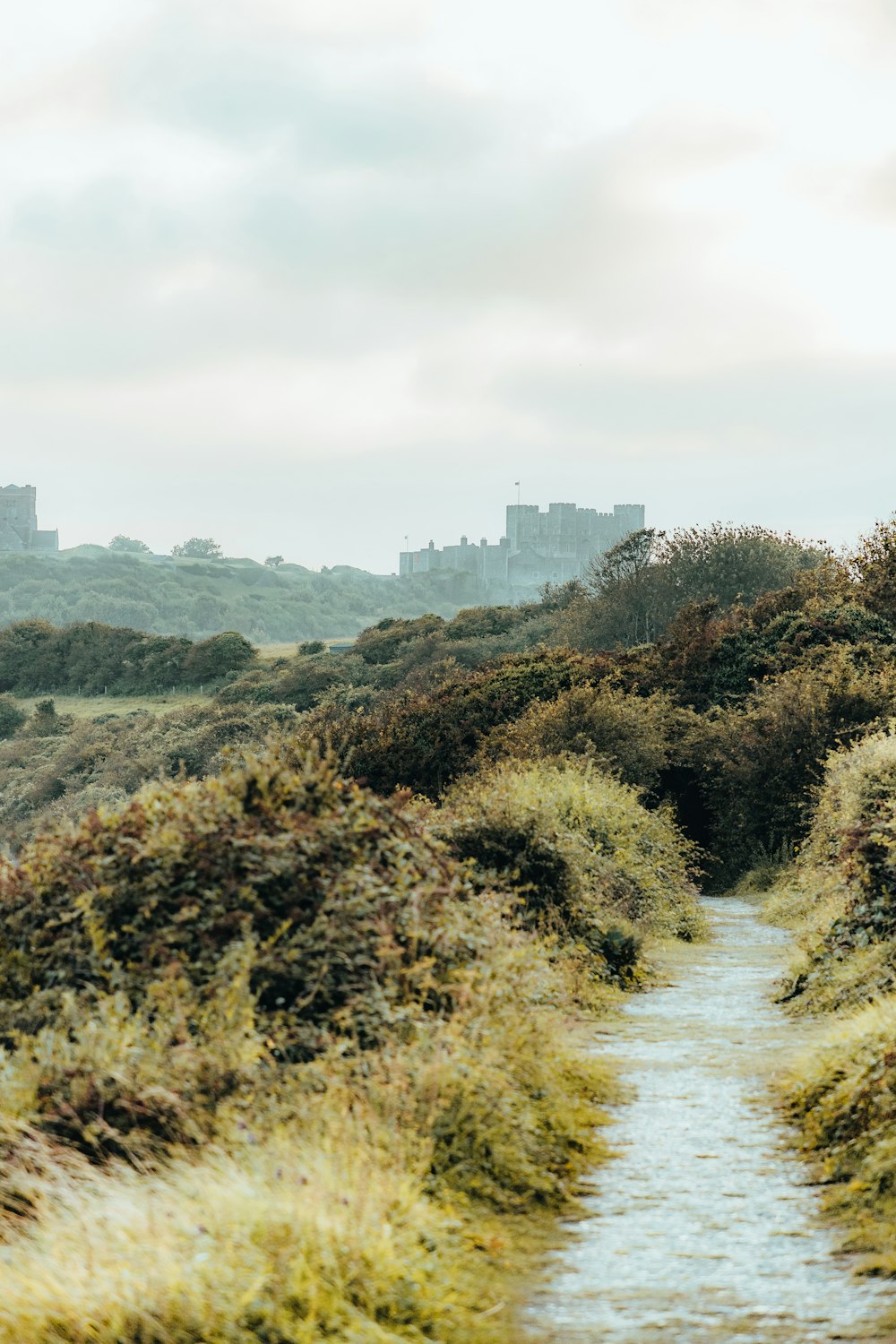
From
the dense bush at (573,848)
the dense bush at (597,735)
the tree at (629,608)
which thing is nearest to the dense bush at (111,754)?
the tree at (629,608)

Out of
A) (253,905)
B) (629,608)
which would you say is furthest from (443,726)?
(629,608)

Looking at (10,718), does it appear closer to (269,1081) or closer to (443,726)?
(443,726)

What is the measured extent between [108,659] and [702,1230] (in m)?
109

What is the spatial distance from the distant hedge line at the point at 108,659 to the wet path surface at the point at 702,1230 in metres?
98.3

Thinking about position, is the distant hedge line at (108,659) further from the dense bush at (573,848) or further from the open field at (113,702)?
the dense bush at (573,848)

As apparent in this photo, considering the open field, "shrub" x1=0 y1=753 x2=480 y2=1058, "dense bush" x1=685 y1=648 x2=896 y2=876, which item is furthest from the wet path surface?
the open field

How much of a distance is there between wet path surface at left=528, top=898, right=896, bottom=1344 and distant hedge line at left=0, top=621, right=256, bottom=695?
9827cm

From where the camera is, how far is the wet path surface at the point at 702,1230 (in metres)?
6.10

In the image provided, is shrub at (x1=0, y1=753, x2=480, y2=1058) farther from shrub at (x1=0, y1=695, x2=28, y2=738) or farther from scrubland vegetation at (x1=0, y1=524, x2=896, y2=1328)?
shrub at (x1=0, y1=695, x2=28, y2=738)

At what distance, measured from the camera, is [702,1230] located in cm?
730

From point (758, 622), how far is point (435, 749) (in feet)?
41.4

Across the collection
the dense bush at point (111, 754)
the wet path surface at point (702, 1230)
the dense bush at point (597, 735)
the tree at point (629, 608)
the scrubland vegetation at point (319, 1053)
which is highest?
the tree at point (629, 608)

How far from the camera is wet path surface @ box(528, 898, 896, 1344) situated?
6.10 metres

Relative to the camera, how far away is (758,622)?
4691cm
